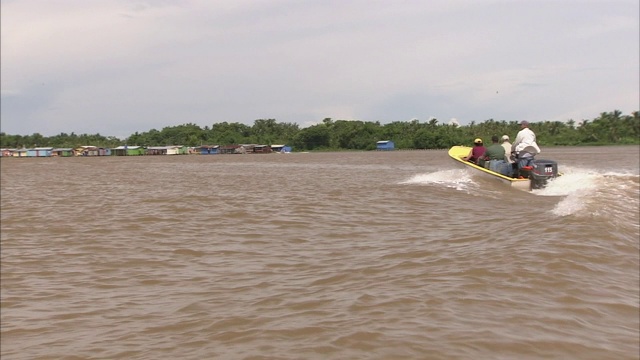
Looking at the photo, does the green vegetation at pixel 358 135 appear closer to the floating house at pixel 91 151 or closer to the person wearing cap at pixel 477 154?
the floating house at pixel 91 151

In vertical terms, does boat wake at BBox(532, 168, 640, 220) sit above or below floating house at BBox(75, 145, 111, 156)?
below

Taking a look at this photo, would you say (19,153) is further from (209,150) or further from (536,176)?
(536,176)

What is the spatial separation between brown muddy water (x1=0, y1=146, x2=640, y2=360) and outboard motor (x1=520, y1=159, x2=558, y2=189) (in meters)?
3.01

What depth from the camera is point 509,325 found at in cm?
330

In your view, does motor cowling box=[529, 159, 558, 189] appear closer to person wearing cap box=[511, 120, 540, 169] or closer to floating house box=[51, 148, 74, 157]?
person wearing cap box=[511, 120, 540, 169]

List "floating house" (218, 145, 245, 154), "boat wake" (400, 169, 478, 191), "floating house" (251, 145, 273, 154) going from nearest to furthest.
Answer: "boat wake" (400, 169, 478, 191), "floating house" (218, 145, 245, 154), "floating house" (251, 145, 273, 154)

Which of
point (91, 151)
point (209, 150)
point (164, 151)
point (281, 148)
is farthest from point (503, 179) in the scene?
point (91, 151)

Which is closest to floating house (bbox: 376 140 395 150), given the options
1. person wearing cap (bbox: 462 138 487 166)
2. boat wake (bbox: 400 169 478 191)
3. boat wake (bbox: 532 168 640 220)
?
boat wake (bbox: 400 169 478 191)

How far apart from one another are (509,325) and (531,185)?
970cm

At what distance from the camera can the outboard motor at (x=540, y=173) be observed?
1215cm

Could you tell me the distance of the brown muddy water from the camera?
3.22 m

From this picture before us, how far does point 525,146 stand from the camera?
41.9ft

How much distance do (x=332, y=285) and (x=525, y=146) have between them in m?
9.61

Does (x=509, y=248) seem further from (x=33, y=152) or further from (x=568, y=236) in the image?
(x=33, y=152)
